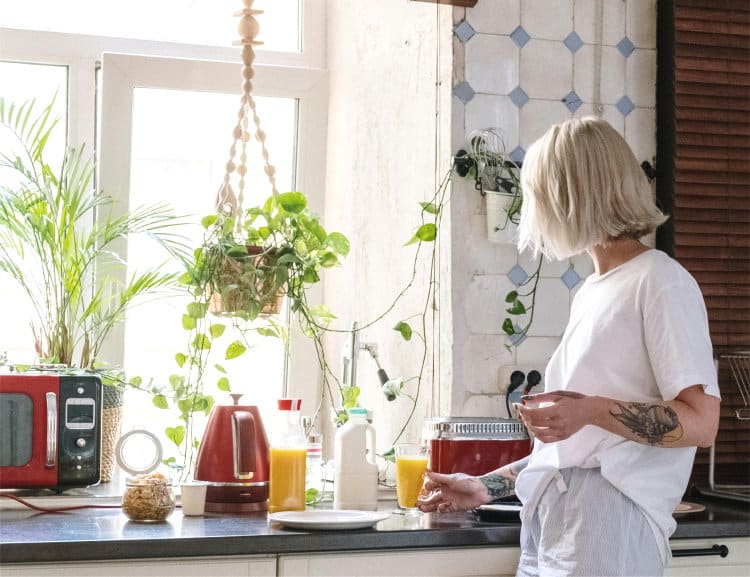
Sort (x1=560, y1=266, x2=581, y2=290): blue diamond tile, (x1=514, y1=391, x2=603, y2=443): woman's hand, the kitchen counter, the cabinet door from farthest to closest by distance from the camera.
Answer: (x1=560, y1=266, x2=581, y2=290): blue diamond tile
the cabinet door
the kitchen counter
(x1=514, y1=391, x2=603, y2=443): woman's hand

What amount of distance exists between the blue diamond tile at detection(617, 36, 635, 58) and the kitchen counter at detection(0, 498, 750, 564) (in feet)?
3.41

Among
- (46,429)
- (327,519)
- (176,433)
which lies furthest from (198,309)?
(327,519)

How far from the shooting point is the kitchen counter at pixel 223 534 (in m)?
1.67

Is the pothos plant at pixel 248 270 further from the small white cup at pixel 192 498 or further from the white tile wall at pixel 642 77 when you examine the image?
the white tile wall at pixel 642 77

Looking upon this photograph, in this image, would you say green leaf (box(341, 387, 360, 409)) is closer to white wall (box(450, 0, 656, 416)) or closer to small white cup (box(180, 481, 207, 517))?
white wall (box(450, 0, 656, 416))

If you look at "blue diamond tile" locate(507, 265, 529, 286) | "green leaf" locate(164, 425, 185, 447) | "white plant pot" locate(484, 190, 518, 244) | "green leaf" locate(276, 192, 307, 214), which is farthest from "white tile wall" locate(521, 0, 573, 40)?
"green leaf" locate(164, 425, 185, 447)

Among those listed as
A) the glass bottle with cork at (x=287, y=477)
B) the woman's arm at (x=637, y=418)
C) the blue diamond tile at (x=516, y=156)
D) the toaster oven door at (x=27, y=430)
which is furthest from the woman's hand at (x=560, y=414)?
the toaster oven door at (x=27, y=430)

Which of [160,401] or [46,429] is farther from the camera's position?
[160,401]

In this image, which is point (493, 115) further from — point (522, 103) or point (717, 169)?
point (717, 169)

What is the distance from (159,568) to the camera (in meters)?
1.71

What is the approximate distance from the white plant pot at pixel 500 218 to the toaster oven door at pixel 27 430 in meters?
0.98

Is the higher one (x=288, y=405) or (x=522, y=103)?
(x=522, y=103)

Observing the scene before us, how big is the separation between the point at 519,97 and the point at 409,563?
1.06 m

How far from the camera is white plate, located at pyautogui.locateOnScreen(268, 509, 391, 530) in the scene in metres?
1.82
